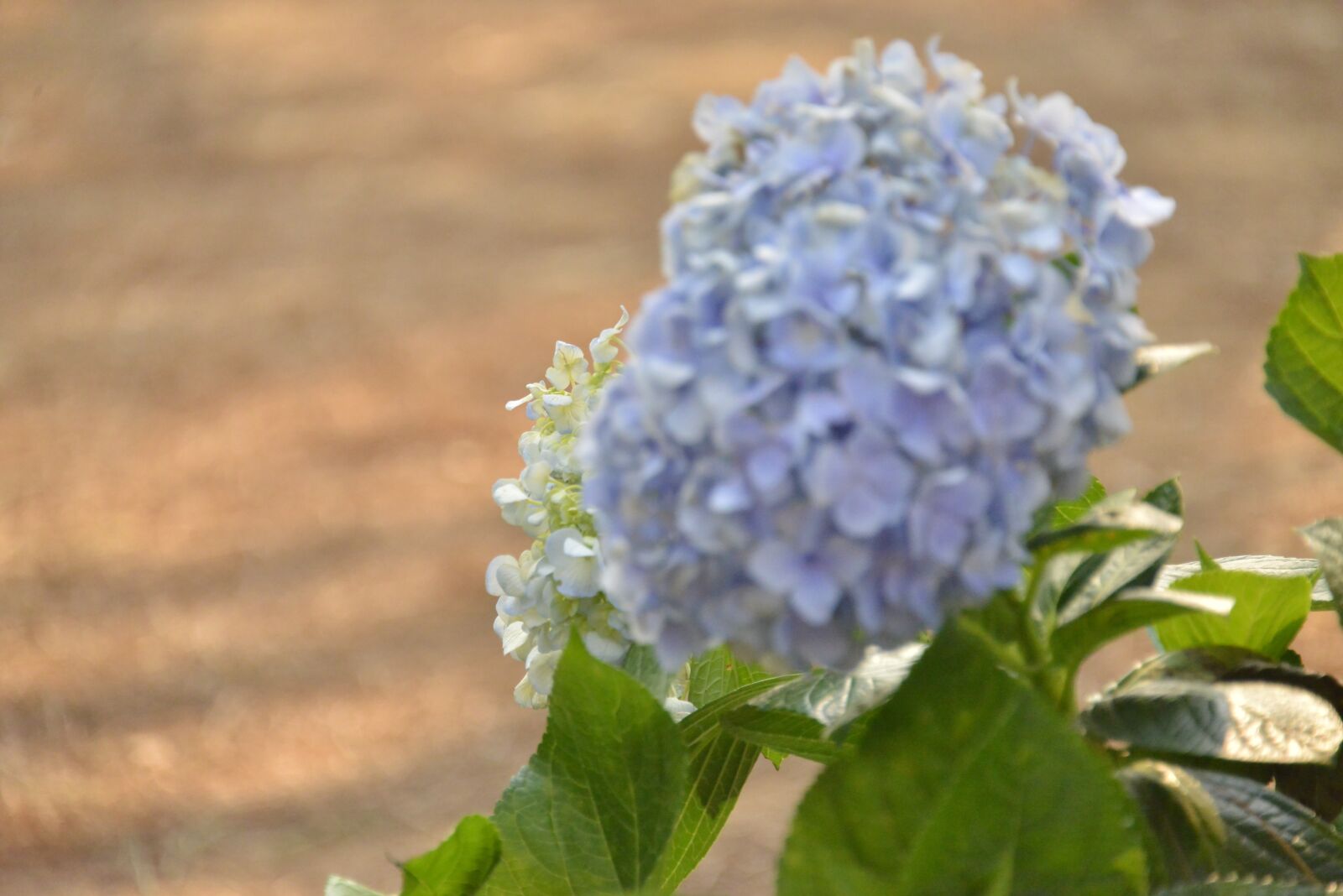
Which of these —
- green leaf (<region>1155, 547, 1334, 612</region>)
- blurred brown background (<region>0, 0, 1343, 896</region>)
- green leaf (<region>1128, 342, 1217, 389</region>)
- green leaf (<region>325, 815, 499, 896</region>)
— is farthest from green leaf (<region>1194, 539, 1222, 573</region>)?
blurred brown background (<region>0, 0, 1343, 896</region>)

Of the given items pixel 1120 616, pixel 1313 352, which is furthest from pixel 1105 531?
pixel 1313 352

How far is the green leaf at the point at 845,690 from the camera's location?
359mm

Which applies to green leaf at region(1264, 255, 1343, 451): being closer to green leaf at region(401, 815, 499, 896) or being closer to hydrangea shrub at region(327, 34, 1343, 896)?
hydrangea shrub at region(327, 34, 1343, 896)

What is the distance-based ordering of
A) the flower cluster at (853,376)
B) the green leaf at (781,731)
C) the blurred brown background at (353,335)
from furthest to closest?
the blurred brown background at (353,335)
the green leaf at (781,731)
the flower cluster at (853,376)

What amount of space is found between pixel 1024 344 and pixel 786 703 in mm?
131

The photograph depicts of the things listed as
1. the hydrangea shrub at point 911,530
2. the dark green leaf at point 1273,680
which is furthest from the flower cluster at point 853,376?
A: the dark green leaf at point 1273,680

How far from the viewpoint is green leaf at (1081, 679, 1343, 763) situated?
36 centimetres

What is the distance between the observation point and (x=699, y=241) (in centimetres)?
31

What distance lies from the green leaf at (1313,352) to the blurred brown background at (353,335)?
50.8 inches

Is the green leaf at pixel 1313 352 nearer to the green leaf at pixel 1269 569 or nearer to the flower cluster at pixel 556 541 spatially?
the green leaf at pixel 1269 569

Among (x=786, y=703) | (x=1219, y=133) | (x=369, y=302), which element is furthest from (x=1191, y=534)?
(x=786, y=703)

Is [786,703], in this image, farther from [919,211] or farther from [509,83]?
[509,83]

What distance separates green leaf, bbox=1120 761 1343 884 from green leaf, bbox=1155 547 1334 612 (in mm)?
76

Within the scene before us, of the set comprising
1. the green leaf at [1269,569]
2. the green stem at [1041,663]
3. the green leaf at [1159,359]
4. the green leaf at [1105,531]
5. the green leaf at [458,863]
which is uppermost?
the green leaf at [1159,359]
